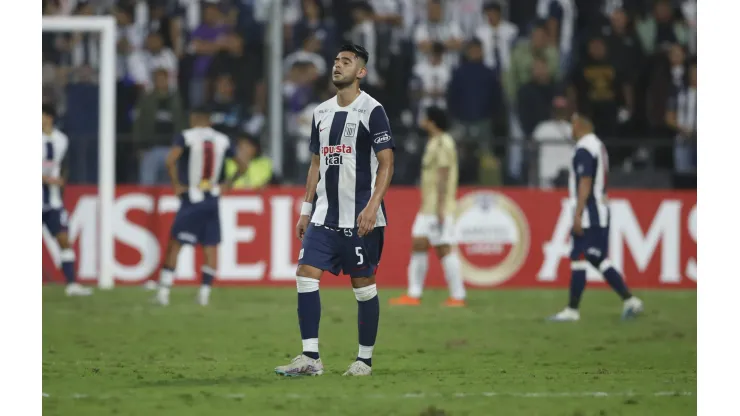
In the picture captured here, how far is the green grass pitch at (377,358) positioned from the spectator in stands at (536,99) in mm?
A: 3511

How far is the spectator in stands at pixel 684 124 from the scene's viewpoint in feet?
62.5

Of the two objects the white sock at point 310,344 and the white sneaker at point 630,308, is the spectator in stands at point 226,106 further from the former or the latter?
the white sock at point 310,344

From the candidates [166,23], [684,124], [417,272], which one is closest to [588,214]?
[417,272]

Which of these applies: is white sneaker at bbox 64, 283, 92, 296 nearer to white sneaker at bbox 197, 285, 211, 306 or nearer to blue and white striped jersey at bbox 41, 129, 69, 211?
blue and white striped jersey at bbox 41, 129, 69, 211

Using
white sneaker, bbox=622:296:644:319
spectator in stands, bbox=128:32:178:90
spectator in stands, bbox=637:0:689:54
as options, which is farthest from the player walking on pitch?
Result: spectator in stands, bbox=637:0:689:54

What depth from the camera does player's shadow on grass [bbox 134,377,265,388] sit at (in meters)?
8.85

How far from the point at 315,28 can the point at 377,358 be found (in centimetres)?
1024

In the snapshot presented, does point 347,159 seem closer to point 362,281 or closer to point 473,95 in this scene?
point 362,281

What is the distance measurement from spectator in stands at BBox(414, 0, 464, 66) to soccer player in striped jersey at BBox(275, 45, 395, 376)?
1090cm

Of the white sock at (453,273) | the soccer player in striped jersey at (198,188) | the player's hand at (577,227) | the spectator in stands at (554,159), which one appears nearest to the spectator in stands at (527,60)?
the spectator in stands at (554,159)

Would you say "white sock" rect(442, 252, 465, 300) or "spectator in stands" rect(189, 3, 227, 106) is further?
"spectator in stands" rect(189, 3, 227, 106)
